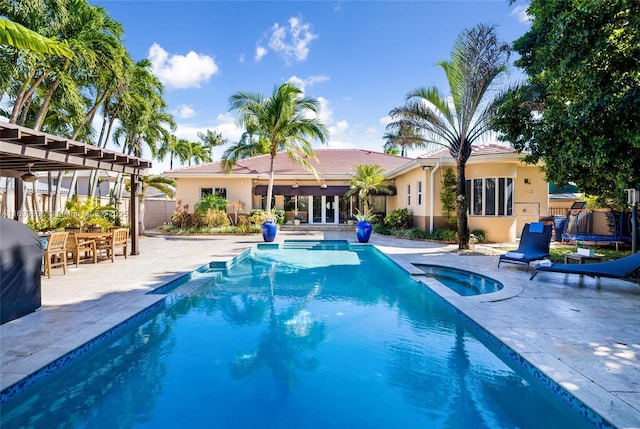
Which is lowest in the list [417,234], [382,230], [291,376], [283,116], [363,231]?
[291,376]

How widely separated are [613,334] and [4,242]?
11047 millimetres

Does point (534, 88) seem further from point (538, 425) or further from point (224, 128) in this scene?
point (224, 128)

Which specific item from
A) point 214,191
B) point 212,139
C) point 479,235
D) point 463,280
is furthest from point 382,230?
point 212,139

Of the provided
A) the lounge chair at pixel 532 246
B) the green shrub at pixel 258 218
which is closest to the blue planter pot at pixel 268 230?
the green shrub at pixel 258 218

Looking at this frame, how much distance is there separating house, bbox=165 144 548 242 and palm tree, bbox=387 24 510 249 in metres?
3.68

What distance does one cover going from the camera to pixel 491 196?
19.4 metres

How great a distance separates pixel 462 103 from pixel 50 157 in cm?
1616

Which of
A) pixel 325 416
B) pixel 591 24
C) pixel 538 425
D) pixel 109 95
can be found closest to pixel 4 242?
pixel 325 416

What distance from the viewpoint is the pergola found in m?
7.87

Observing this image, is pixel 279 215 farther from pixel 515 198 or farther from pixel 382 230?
pixel 515 198

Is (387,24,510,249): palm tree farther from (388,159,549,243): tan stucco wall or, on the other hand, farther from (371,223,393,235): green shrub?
(371,223,393,235): green shrub

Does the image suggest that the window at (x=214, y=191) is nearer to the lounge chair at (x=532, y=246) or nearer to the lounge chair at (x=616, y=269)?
the lounge chair at (x=532, y=246)

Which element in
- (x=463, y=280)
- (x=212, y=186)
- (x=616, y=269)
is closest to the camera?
(x=616, y=269)

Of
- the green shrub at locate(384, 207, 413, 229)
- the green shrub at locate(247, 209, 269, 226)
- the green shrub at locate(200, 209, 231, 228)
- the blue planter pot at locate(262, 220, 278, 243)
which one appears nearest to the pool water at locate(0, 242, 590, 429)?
the blue planter pot at locate(262, 220, 278, 243)
